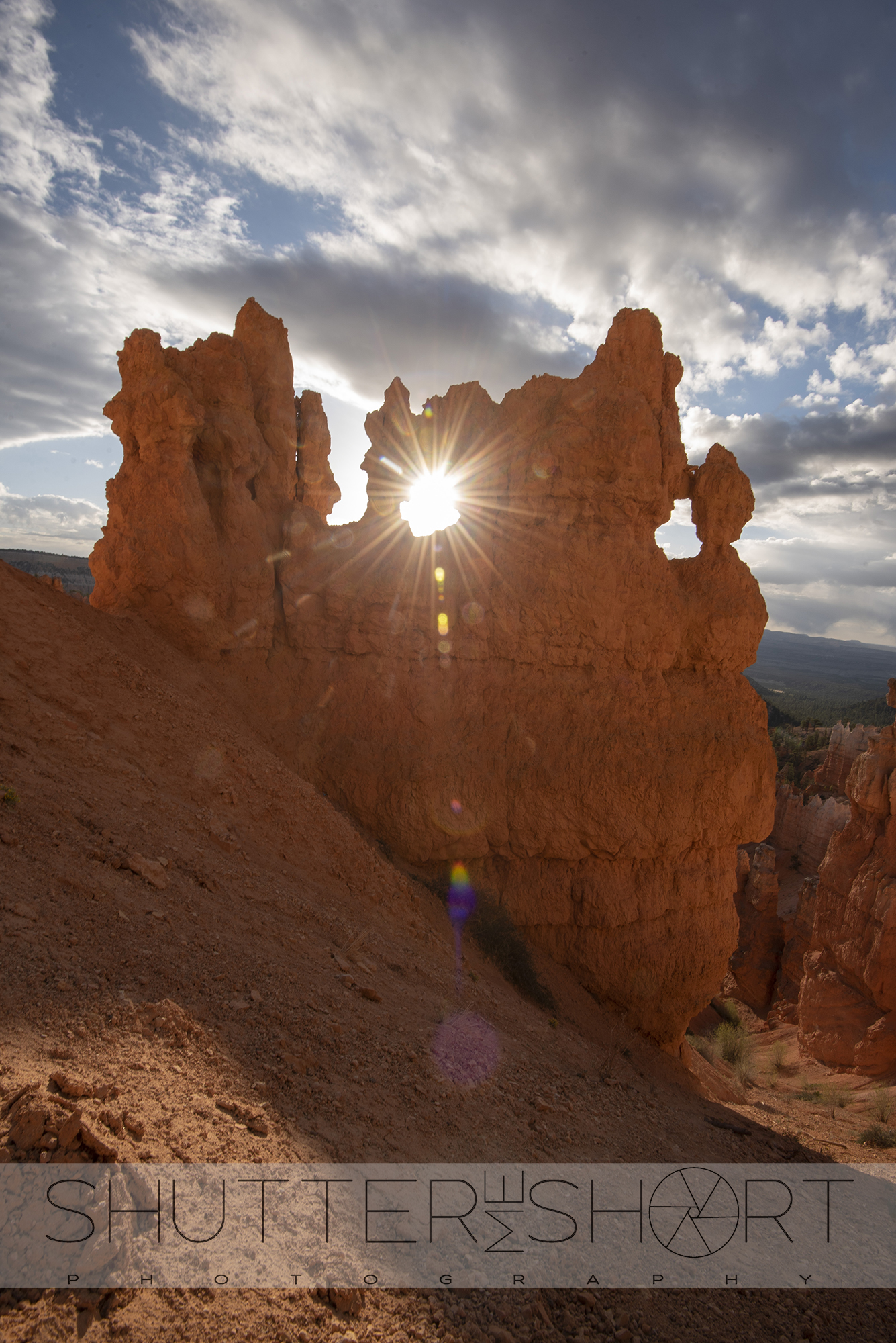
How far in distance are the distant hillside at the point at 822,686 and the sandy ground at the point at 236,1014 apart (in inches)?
312

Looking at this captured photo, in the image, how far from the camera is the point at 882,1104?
48.9 feet

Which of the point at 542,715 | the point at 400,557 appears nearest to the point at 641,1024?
the point at 542,715

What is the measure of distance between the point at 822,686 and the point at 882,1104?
107 metres

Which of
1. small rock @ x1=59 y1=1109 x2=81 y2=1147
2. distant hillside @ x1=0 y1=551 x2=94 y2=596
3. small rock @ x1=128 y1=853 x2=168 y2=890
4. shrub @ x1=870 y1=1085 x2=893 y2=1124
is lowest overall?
shrub @ x1=870 y1=1085 x2=893 y2=1124

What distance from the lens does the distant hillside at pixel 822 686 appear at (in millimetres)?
62906

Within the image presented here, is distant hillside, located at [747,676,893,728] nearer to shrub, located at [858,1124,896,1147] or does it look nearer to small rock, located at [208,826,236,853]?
shrub, located at [858,1124,896,1147]

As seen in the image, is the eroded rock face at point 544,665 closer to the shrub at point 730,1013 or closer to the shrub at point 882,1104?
the shrub at point 882,1104

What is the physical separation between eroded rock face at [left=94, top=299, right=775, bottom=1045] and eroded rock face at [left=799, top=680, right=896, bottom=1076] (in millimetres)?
11207

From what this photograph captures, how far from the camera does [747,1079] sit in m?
17.4

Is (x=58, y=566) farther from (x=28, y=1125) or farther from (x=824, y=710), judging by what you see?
(x=824, y=710)

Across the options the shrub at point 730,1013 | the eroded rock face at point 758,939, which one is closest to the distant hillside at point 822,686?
the eroded rock face at point 758,939

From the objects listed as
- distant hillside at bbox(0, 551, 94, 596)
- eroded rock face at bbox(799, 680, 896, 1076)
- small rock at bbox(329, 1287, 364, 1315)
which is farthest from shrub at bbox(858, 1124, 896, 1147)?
distant hillside at bbox(0, 551, 94, 596)

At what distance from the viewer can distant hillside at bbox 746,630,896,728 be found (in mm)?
62906

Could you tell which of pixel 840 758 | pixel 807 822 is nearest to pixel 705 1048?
pixel 807 822
